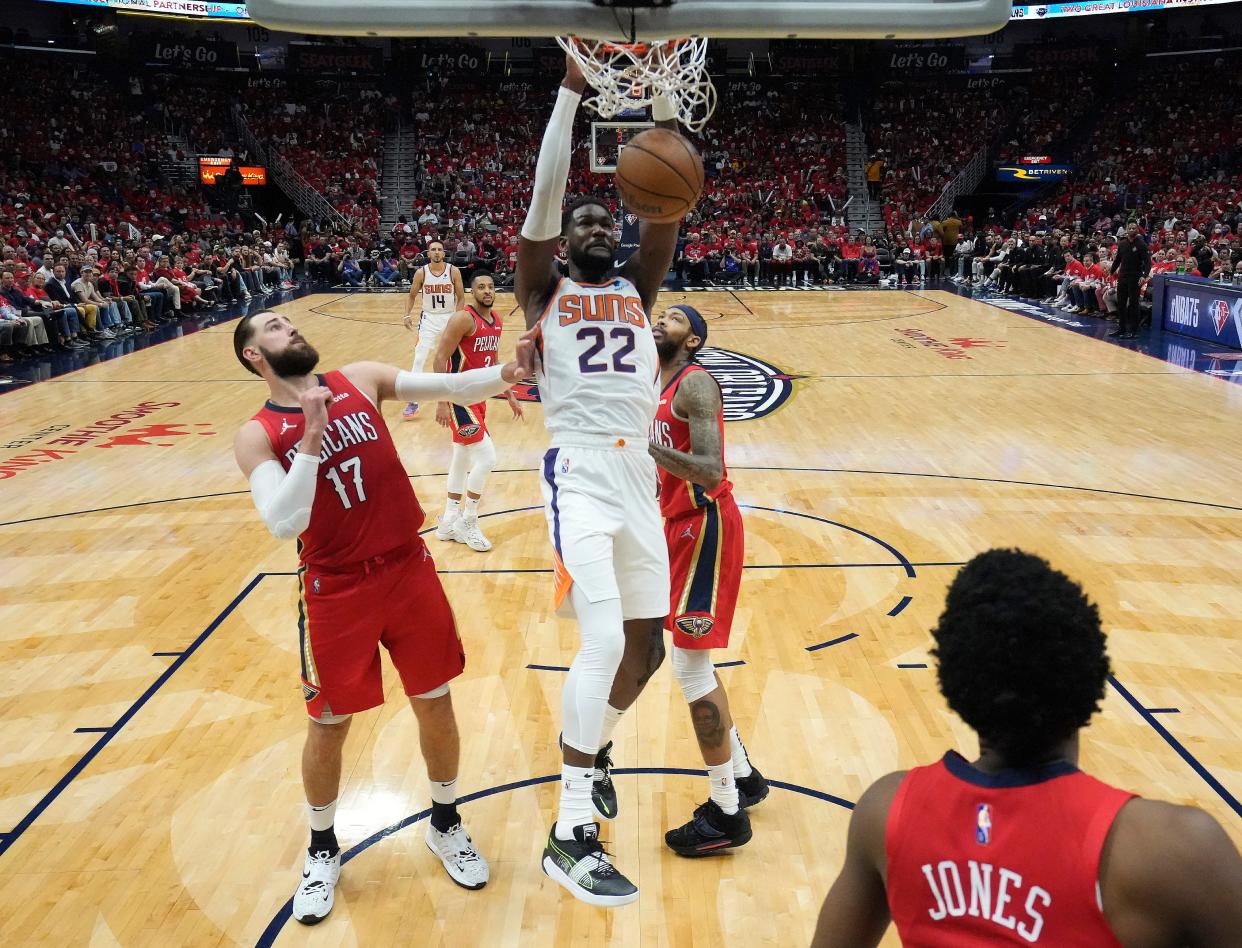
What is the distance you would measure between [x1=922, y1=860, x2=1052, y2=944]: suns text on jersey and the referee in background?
16.7m

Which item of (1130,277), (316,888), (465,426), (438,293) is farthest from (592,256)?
(1130,277)

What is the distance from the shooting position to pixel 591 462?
12.0 feet

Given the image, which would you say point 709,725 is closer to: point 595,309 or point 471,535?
point 595,309

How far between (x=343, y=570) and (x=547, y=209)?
1.38 meters

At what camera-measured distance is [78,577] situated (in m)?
6.85

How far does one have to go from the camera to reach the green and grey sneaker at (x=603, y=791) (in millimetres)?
4098

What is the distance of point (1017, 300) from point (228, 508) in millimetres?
17950

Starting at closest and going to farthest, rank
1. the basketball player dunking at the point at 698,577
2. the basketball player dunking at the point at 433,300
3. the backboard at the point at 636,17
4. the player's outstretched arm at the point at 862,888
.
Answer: the player's outstretched arm at the point at 862,888 < the basketball player dunking at the point at 698,577 < the backboard at the point at 636,17 < the basketball player dunking at the point at 433,300

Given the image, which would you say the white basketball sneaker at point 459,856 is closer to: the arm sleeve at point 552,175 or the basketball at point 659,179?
the arm sleeve at point 552,175

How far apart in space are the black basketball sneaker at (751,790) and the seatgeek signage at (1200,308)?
44.7 ft

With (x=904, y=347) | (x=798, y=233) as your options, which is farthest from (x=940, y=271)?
(x=904, y=347)

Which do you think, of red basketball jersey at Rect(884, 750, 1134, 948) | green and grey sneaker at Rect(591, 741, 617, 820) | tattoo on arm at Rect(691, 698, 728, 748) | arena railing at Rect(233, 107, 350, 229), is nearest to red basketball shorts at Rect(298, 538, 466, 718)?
green and grey sneaker at Rect(591, 741, 617, 820)

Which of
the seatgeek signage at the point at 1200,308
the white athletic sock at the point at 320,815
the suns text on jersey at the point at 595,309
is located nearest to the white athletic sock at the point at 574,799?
the white athletic sock at the point at 320,815

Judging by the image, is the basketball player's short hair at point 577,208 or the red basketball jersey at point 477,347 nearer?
the basketball player's short hair at point 577,208
